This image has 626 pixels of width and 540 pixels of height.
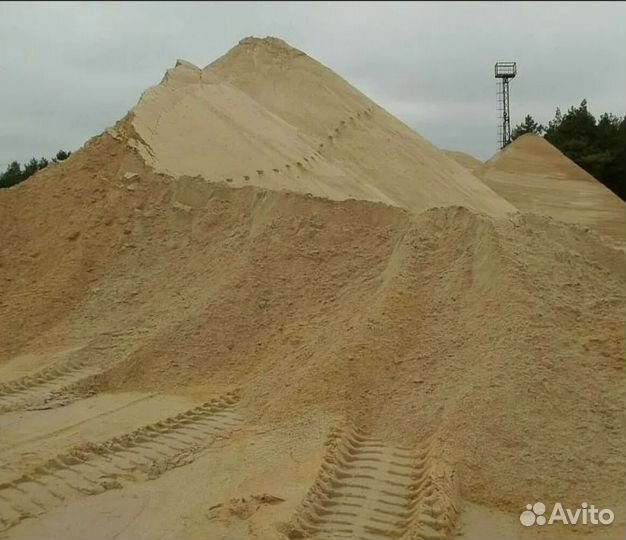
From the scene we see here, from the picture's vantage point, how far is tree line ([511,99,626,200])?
87.2ft

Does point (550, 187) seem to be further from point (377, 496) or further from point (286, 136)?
point (377, 496)

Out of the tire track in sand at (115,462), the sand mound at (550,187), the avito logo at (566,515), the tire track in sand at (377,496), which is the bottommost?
the avito logo at (566,515)

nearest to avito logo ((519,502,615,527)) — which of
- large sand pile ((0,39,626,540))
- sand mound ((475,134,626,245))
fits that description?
large sand pile ((0,39,626,540))

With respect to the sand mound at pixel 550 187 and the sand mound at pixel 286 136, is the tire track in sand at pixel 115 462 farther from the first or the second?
the sand mound at pixel 550 187

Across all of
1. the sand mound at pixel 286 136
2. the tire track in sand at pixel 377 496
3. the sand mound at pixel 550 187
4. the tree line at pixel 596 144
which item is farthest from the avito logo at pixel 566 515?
the tree line at pixel 596 144

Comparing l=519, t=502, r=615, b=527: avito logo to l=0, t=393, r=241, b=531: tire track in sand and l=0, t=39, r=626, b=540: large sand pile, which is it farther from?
l=0, t=393, r=241, b=531: tire track in sand

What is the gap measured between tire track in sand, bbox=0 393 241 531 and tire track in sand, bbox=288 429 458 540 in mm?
1121

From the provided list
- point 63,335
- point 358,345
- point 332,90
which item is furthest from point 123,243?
point 332,90

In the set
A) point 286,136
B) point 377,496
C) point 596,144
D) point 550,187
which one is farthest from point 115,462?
point 596,144

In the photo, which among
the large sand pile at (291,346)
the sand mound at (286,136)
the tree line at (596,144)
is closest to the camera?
the large sand pile at (291,346)

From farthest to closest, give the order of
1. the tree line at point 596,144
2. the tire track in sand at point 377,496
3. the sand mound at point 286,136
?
the tree line at point 596,144, the sand mound at point 286,136, the tire track in sand at point 377,496

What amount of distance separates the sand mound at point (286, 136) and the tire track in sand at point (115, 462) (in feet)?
16.7

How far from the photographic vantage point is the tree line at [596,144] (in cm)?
2659

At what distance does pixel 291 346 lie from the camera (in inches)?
313
